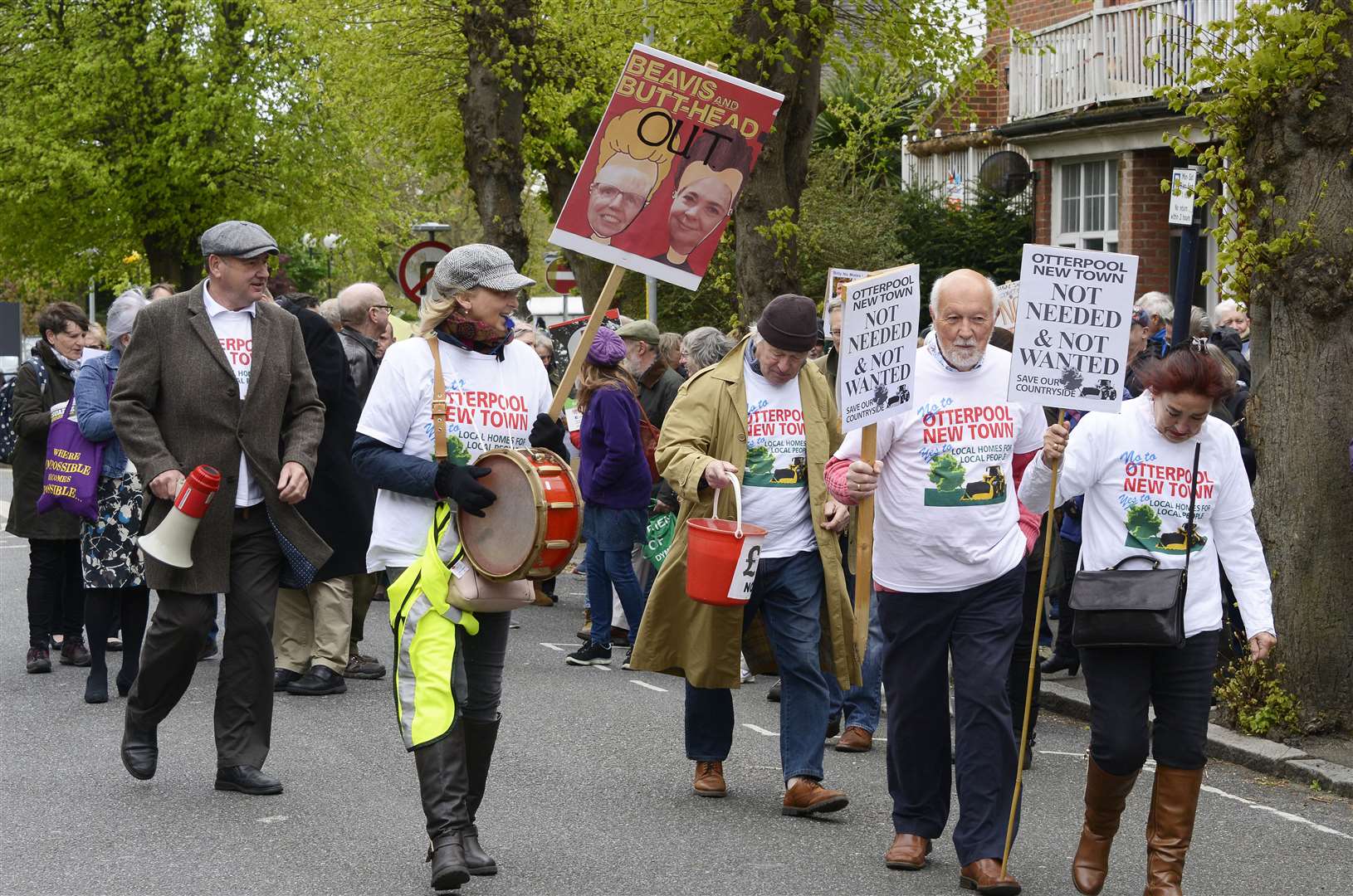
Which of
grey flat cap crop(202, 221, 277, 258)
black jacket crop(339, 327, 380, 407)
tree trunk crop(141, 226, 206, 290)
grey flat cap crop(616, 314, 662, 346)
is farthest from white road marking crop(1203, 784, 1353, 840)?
tree trunk crop(141, 226, 206, 290)

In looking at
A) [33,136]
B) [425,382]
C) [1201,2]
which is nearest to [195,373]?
[425,382]

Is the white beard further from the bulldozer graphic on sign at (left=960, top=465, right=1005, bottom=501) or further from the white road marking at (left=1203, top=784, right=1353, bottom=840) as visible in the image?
the white road marking at (left=1203, top=784, right=1353, bottom=840)

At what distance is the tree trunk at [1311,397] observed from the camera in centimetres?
786

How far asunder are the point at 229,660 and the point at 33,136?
28.5 m

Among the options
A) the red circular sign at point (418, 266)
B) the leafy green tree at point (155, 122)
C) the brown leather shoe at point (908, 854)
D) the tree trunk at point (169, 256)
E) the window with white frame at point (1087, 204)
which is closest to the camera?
the brown leather shoe at point (908, 854)

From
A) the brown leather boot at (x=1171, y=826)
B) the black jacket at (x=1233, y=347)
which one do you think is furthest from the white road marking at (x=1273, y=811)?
the black jacket at (x=1233, y=347)

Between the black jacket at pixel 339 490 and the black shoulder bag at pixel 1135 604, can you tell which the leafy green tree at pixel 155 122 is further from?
the black shoulder bag at pixel 1135 604

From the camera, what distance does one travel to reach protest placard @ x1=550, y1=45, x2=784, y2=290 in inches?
262

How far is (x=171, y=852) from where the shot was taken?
607 centimetres

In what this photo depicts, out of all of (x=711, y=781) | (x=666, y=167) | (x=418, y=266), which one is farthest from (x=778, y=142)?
(x=711, y=781)

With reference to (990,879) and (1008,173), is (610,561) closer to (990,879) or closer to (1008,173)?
(990,879)

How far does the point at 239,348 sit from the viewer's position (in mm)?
6906

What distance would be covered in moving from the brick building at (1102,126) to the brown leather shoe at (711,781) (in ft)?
37.9

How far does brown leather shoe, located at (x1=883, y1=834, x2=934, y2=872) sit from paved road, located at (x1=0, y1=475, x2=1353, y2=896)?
4cm
